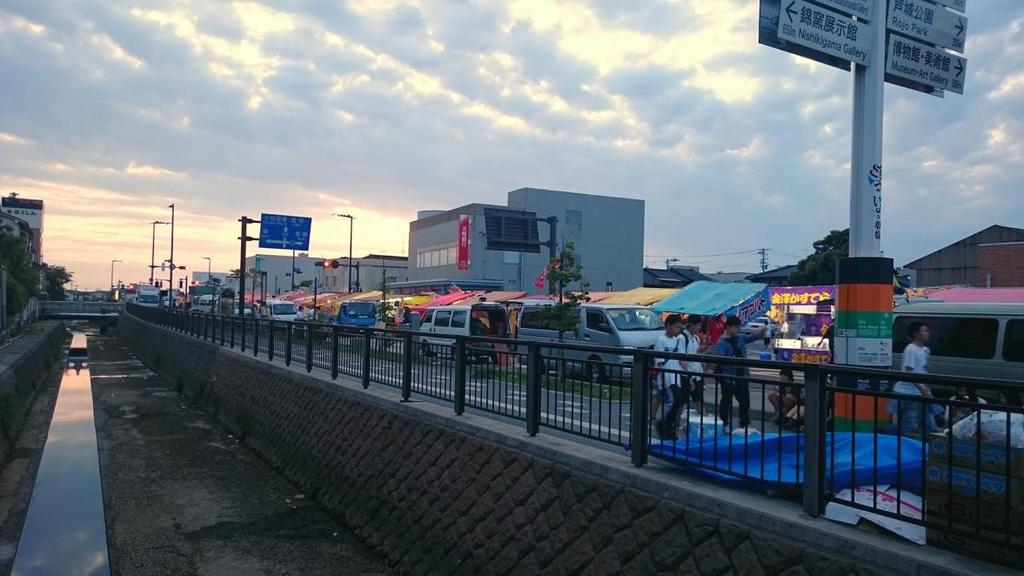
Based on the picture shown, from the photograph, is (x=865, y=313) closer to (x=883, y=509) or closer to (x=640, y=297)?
(x=883, y=509)

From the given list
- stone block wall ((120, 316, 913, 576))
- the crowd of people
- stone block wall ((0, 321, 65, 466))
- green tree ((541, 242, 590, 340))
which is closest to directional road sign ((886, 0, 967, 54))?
the crowd of people

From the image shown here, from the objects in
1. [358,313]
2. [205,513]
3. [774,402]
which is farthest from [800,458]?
[358,313]

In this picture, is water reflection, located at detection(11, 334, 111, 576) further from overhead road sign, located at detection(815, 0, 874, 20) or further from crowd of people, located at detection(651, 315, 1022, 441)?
overhead road sign, located at detection(815, 0, 874, 20)

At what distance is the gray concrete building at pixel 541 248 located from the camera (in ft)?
189

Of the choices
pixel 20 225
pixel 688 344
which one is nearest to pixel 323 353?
pixel 688 344

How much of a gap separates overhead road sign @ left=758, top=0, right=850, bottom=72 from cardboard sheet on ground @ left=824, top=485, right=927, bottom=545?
4.81 meters

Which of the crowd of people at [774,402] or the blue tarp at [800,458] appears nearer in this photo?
the crowd of people at [774,402]

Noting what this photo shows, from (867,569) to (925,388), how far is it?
5.06 feet

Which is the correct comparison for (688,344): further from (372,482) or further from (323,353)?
(323,353)

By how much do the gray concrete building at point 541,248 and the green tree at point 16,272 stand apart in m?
27.7

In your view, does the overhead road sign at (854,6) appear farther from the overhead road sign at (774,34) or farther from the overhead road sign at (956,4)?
the overhead road sign at (956,4)

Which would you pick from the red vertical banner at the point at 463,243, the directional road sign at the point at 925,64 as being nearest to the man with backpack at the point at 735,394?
the directional road sign at the point at 925,64

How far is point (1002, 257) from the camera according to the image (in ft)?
120

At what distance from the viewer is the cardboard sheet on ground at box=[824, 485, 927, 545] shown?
11.3ft
